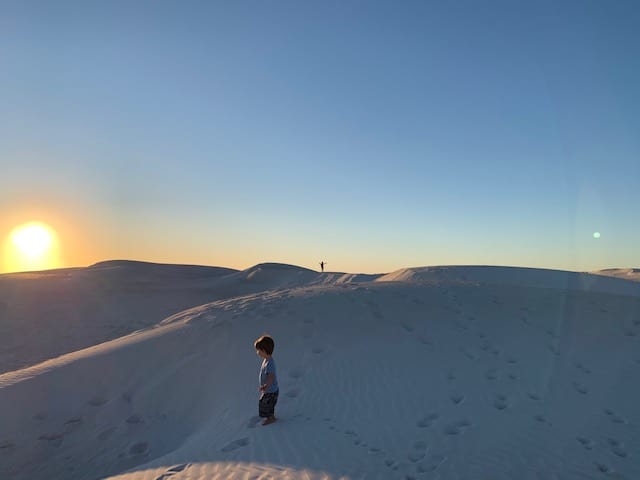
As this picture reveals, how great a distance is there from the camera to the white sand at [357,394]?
545cm

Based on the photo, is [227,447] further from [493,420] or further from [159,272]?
[159,272]

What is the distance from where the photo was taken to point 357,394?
24.1 ft

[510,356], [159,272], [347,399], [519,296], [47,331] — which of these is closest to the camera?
[347,399]

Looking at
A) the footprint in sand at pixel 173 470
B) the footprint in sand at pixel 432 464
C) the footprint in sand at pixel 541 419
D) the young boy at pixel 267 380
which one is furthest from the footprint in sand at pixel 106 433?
the footprint in sand at pixel 541 419

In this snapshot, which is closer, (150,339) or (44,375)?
(44,375)

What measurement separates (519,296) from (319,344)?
21.2ft

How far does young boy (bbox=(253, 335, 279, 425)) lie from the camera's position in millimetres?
6418


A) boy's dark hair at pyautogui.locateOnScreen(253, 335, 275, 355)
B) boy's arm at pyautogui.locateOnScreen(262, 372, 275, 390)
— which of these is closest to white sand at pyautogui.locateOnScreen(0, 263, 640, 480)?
boy's arm at pyautogui.locateOnScreen(262, 372, 275, 390)

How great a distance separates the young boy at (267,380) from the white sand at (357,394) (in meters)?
0.28

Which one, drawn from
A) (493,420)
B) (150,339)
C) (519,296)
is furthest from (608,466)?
(150,339)

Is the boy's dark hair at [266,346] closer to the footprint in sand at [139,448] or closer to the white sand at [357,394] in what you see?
the white sand at [357,394]

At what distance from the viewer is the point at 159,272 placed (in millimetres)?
42500

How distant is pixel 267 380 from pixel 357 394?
5.74 ft

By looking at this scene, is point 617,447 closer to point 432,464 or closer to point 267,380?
point 432,464
